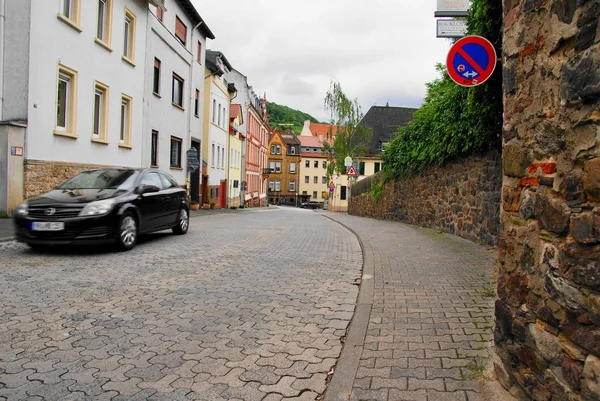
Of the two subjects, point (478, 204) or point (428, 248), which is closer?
point (428, 248)

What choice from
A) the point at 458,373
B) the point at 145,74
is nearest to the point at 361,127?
the point at 145,74

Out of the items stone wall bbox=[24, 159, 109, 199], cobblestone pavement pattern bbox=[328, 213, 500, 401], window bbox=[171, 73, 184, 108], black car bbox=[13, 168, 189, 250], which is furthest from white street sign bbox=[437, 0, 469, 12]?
window bbox=[171, 73, 184, 108]

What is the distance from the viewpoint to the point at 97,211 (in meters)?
8.22

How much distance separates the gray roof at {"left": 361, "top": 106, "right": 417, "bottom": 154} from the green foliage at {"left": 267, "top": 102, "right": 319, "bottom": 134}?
32827 millimetres

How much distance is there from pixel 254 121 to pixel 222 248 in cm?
5003

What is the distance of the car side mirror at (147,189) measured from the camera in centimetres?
959

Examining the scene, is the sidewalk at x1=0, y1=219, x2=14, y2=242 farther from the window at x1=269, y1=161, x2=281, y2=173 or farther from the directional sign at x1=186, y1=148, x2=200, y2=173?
the window at x1=269, y1=161, x2=281, y2=173

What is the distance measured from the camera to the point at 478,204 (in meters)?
10.6

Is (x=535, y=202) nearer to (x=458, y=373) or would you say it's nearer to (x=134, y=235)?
(x=458, y=373)

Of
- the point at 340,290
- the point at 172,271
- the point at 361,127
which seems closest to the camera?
the point at 340,290

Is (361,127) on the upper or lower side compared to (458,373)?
upper

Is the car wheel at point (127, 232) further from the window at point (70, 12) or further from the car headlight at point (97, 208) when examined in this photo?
the window at point (70, 12)

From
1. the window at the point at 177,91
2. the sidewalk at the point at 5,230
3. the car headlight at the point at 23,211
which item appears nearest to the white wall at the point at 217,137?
the window at the point at 177,91

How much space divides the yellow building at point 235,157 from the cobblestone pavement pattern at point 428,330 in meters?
34.3
